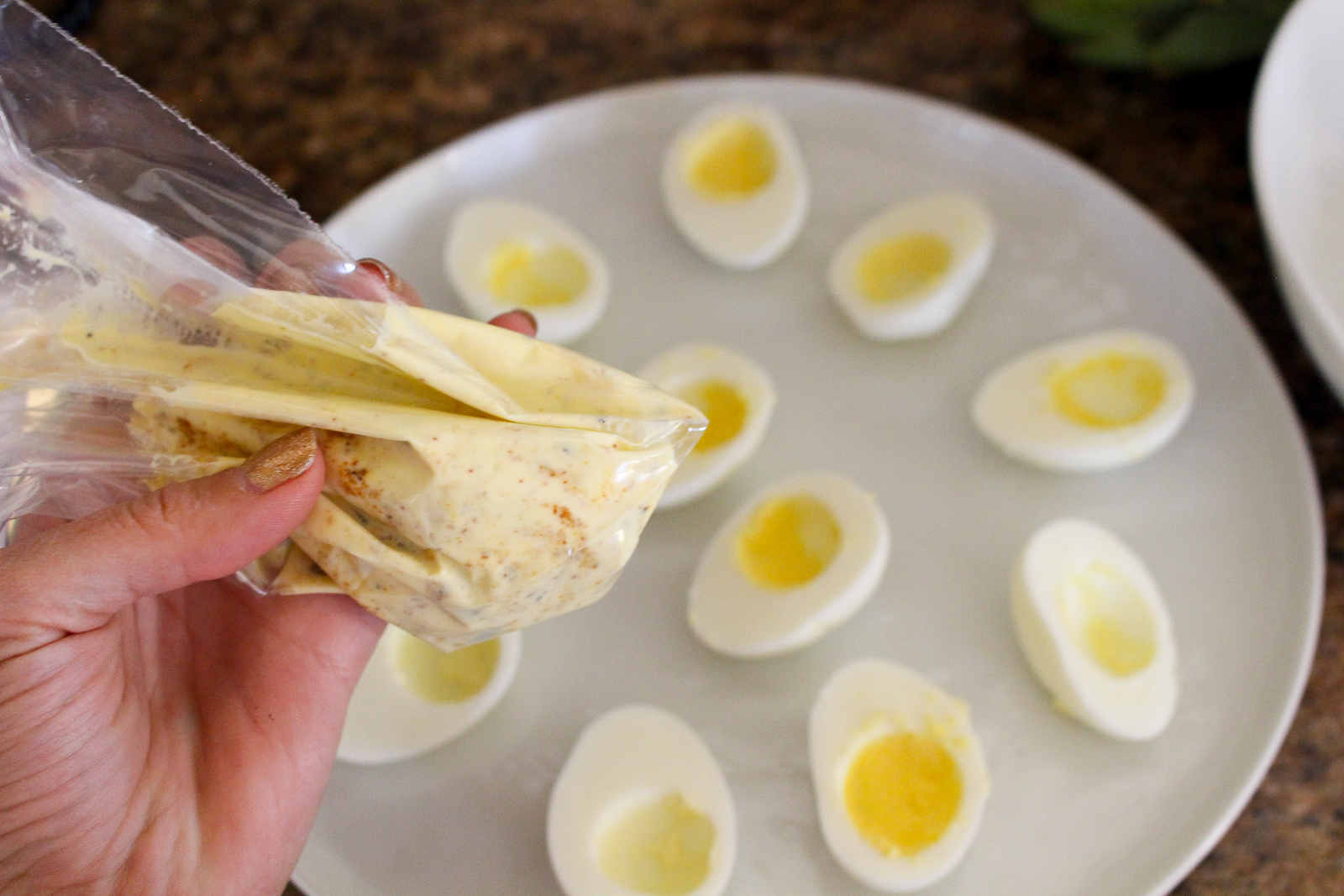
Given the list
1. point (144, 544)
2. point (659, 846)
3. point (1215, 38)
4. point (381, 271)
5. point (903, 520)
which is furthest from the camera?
point (1215, 38)

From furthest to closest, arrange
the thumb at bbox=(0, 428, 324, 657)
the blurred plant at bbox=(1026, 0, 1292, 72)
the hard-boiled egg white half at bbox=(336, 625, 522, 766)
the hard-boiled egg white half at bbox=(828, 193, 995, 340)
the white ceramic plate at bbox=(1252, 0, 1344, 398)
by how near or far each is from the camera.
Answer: the blurred plant at bbox=(1026, 0, 1292, 72) < the hard-boiled egg white half at bbox=(828, 193, 995, 340) < the white ceramic plate at bbox=(1252, 0, 1344, 398) < the hard-boiled egg white half at bbox=(336, 625, 522, 766) < the thumb at bbox=(0, 428, 324, 657)

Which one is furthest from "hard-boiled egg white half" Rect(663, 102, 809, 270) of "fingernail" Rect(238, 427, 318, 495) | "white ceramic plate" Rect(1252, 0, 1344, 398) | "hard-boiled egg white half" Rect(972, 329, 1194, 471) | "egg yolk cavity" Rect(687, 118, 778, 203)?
"fingernail" Rect(238, 427, 318, 495)

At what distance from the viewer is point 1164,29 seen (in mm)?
1771

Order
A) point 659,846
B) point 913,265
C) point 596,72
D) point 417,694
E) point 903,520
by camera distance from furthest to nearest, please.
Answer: point 596,72 → point 913,265 → point 903,520 → point 417,694 → point 659,846

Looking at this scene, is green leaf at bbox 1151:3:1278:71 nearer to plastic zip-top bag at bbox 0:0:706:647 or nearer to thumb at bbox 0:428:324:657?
plastic zip-top bag at bbox 0:0:706:647

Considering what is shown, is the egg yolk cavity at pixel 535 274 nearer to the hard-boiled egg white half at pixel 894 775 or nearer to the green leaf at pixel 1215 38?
the hard-boiled egg white half at pixel 894 775

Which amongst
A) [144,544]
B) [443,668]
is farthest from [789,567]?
[144,544]

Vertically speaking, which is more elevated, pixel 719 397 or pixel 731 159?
pixel 731 159

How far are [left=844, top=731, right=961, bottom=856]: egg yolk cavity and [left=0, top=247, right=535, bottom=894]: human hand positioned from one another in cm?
59

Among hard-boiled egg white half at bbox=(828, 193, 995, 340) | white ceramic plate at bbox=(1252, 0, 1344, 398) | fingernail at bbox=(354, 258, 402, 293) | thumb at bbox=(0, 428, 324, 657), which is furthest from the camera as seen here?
hard-boiled egg white half at bbox=(828, 193, 995, 340)

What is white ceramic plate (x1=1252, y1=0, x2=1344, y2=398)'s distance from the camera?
4.52ft

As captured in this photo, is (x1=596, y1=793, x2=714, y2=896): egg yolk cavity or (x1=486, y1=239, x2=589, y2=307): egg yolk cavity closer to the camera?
(x1=596, y1=793, x2=714, y2=896): egg yolk cavity

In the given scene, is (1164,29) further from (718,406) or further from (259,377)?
(259,377)

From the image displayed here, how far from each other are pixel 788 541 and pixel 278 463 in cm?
73
